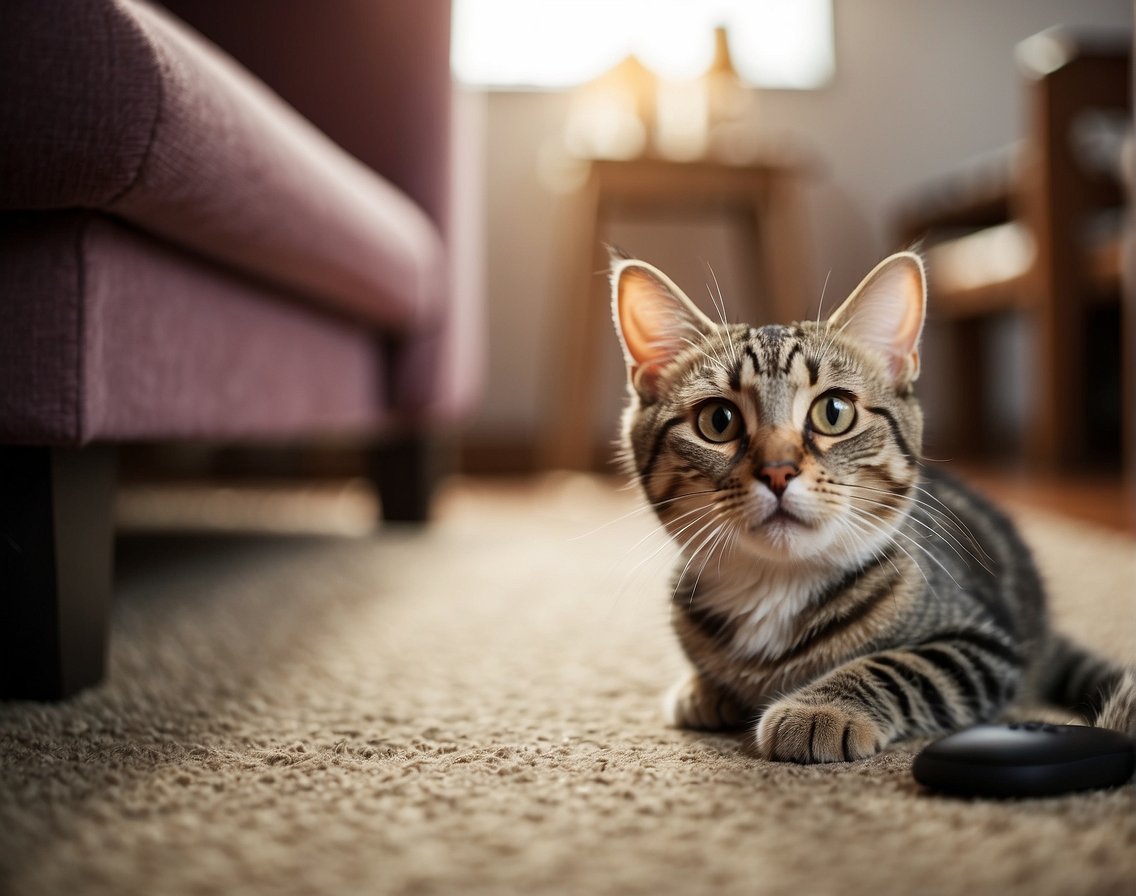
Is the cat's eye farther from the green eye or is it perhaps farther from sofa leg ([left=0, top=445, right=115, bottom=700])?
sofa leg ([left=0, top=445, right=115, bottom=700])

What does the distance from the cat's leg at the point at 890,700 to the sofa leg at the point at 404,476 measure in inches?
49.4

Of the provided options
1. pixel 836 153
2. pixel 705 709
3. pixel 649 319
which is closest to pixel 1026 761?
pixel 705 709

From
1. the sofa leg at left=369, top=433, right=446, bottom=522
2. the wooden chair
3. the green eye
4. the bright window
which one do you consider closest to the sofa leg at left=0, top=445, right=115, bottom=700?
the green eye

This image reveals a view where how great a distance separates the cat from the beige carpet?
0.14 feet

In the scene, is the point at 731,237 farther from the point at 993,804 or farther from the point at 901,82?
the point at 993,804

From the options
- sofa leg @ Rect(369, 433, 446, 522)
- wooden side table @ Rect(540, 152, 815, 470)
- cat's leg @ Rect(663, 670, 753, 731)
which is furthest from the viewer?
wooden side table @ Rect(540, 152, 815, 470)

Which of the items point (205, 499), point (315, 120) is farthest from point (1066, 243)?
point (205, 499)

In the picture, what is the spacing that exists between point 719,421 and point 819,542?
0.10 meters

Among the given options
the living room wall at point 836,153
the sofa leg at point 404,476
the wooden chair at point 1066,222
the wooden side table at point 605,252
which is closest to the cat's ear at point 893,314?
the sofa leg at point 404,476

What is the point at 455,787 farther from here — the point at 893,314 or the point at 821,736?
the point at 893,314

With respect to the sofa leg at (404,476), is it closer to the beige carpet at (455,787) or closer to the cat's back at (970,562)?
the beige carpet at (455,787)

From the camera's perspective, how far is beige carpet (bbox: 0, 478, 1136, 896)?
0.41m

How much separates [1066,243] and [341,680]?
2121 mm

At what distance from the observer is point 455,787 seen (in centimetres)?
53
